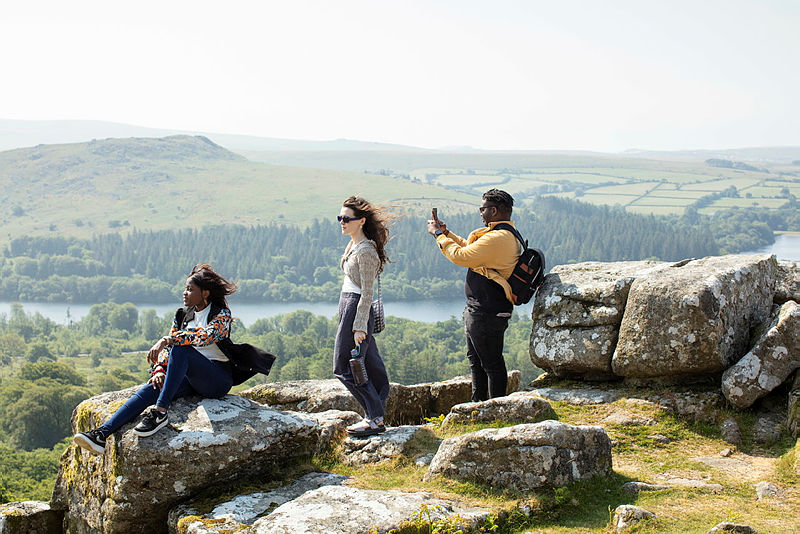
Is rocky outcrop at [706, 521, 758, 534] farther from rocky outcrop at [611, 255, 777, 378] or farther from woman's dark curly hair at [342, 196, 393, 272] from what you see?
woman's dark curly hair at [342, 196, 393, 272]

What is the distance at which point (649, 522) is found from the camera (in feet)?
20.2

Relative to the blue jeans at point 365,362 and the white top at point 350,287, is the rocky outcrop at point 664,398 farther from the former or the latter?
the white top at point 350,287

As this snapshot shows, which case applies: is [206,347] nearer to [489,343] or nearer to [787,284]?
[489,343]

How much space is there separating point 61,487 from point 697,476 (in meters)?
7.41

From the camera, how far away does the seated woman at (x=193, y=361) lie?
Answer: 7508 mm

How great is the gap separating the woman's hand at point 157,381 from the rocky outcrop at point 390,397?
2.65 metres

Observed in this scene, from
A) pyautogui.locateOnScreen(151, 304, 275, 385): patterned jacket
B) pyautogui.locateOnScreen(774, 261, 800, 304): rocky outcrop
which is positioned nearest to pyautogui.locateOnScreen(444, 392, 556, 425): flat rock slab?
pyautogui.locateOnScreen(151, 304, 275, 385): patterned jacket

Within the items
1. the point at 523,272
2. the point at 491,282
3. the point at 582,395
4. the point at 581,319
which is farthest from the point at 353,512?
the point at 581,319

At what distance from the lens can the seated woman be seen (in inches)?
296

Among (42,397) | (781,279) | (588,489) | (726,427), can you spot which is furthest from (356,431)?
(42,397)

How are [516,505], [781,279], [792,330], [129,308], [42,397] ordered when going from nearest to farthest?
[516,505] → [792,330] → [781,279] → [42,397] → [129,308]

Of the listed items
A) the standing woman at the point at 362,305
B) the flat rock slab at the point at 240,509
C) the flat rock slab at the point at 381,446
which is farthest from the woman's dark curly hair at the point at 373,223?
the flat rock slab at the point at 240,509

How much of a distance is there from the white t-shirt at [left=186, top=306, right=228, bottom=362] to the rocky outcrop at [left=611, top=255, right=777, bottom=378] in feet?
17.3

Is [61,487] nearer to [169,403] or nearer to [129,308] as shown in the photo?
[169,403]
